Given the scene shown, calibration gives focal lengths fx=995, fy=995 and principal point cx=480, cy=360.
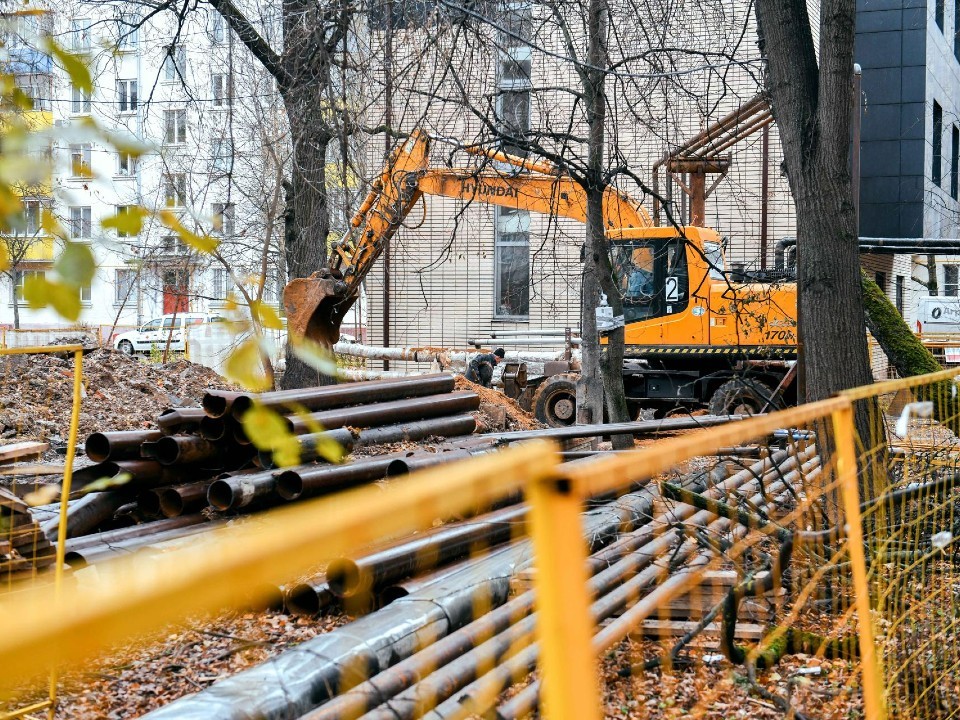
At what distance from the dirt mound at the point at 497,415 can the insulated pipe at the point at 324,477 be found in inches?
190

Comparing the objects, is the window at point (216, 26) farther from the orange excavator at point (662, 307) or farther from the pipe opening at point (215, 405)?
the pipe opening at point (215, 405)

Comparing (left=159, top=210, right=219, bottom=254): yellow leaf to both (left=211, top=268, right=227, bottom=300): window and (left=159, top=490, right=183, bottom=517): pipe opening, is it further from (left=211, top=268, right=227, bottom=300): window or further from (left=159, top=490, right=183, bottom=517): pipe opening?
(left=159, top=490, right=183, bottom=517): pipe opening

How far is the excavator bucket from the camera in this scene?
12.5 meters

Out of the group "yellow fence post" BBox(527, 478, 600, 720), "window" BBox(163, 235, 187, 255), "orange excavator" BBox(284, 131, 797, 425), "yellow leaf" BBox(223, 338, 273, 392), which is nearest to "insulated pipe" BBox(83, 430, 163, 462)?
"orange excavator" BBox(284, 131, 797, 425)

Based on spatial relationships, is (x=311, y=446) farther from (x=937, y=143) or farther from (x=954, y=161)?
(x=954, y=161)

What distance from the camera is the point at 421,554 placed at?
6.49m

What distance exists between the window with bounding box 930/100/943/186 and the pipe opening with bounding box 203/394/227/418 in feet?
81.8

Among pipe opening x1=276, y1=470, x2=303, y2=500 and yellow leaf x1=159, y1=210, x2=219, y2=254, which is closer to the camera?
yellow leaf x1=159, y1=210, x2=219, y2=254

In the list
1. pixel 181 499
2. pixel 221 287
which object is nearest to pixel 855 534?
pixel 221 287

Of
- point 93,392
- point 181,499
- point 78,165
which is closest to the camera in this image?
point 78,165

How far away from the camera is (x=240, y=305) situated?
1.97 meters

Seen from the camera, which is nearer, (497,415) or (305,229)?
(497,415)

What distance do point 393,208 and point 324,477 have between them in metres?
6.08

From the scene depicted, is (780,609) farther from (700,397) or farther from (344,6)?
(700,397)
